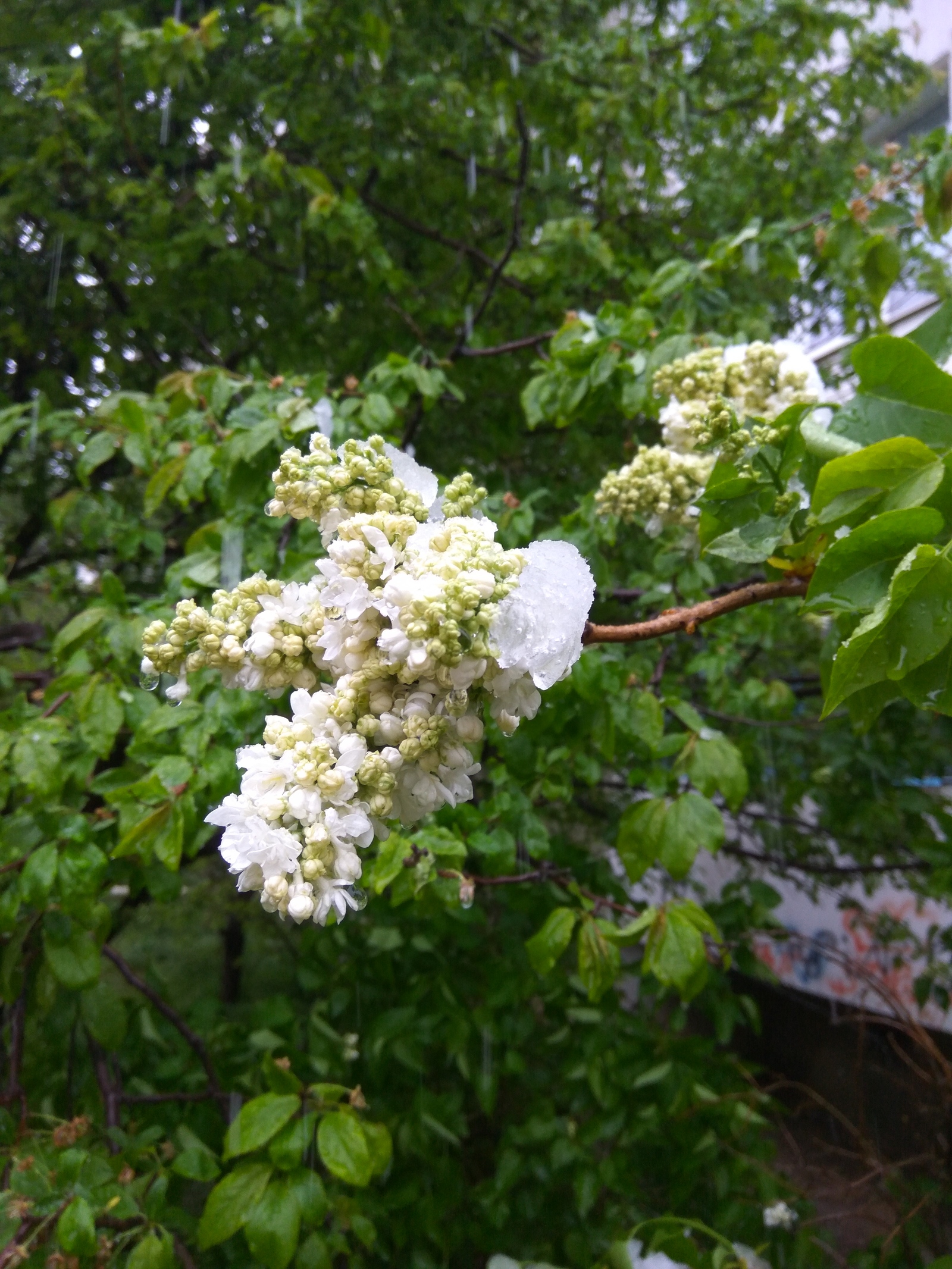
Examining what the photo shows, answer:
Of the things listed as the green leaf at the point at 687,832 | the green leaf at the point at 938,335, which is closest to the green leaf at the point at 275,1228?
the green leaf at the point at 687,832

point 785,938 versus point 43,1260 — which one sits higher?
point 43,1260

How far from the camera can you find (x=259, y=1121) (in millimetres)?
1502

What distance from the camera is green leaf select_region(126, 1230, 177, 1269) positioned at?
1.40 m

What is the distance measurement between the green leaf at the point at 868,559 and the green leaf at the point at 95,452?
5.19 ft

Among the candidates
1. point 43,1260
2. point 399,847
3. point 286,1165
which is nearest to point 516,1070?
point 286,1165

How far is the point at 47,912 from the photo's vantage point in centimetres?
162

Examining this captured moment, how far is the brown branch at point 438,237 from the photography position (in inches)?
117

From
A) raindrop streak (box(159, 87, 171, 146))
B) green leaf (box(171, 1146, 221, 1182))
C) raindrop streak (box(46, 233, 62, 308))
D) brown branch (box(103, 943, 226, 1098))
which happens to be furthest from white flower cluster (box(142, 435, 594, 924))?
raindrop streak (box(159, 87, 171, 146))

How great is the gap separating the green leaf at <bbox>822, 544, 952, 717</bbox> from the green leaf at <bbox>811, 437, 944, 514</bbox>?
8 cm

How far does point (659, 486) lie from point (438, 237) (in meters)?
2.05

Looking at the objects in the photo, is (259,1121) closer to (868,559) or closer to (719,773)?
(719,773)

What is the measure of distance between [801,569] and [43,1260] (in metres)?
1.58

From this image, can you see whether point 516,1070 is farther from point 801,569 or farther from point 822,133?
point 822,133

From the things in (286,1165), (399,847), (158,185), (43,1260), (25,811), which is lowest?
(43,1260)
